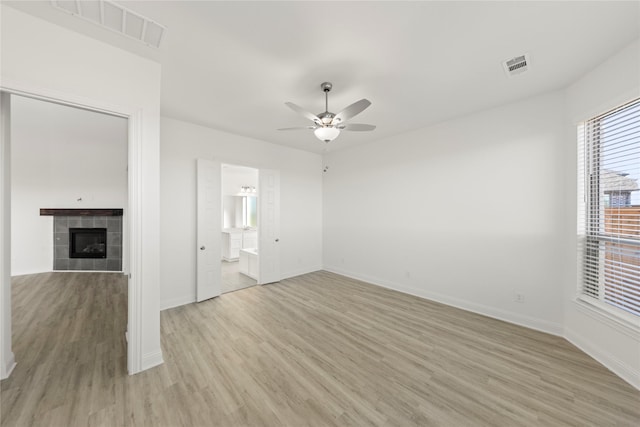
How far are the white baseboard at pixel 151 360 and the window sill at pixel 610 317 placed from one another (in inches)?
168

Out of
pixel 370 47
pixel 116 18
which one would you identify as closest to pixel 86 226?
pixel 116 18

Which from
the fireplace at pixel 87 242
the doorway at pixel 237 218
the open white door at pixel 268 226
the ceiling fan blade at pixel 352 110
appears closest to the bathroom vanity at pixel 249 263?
the doorway at pixel 237 218

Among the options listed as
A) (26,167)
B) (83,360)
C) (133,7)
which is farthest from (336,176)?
(26,167)

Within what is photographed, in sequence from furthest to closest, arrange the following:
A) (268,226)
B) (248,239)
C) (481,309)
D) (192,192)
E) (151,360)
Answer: (248,239)
(268,226)
(192,192)
(481,309)
(151,360)

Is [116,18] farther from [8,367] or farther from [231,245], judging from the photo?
[231,245]

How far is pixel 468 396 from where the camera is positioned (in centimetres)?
185

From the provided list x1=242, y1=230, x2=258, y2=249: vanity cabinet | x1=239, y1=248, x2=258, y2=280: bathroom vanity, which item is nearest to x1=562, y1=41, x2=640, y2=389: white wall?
x1=239, y1=248, x2=258, y2=280: bathroom vanity

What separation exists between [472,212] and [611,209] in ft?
4.31

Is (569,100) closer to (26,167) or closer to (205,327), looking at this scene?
(205,327)

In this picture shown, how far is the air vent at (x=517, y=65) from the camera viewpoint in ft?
7.14

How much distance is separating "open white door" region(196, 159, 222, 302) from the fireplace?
11.7ft

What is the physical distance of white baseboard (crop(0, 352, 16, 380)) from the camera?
190 centimetres

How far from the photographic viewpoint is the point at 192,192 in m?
3.83

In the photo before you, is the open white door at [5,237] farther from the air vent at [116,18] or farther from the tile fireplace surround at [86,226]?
the tile fireplace surround at [86,226]
